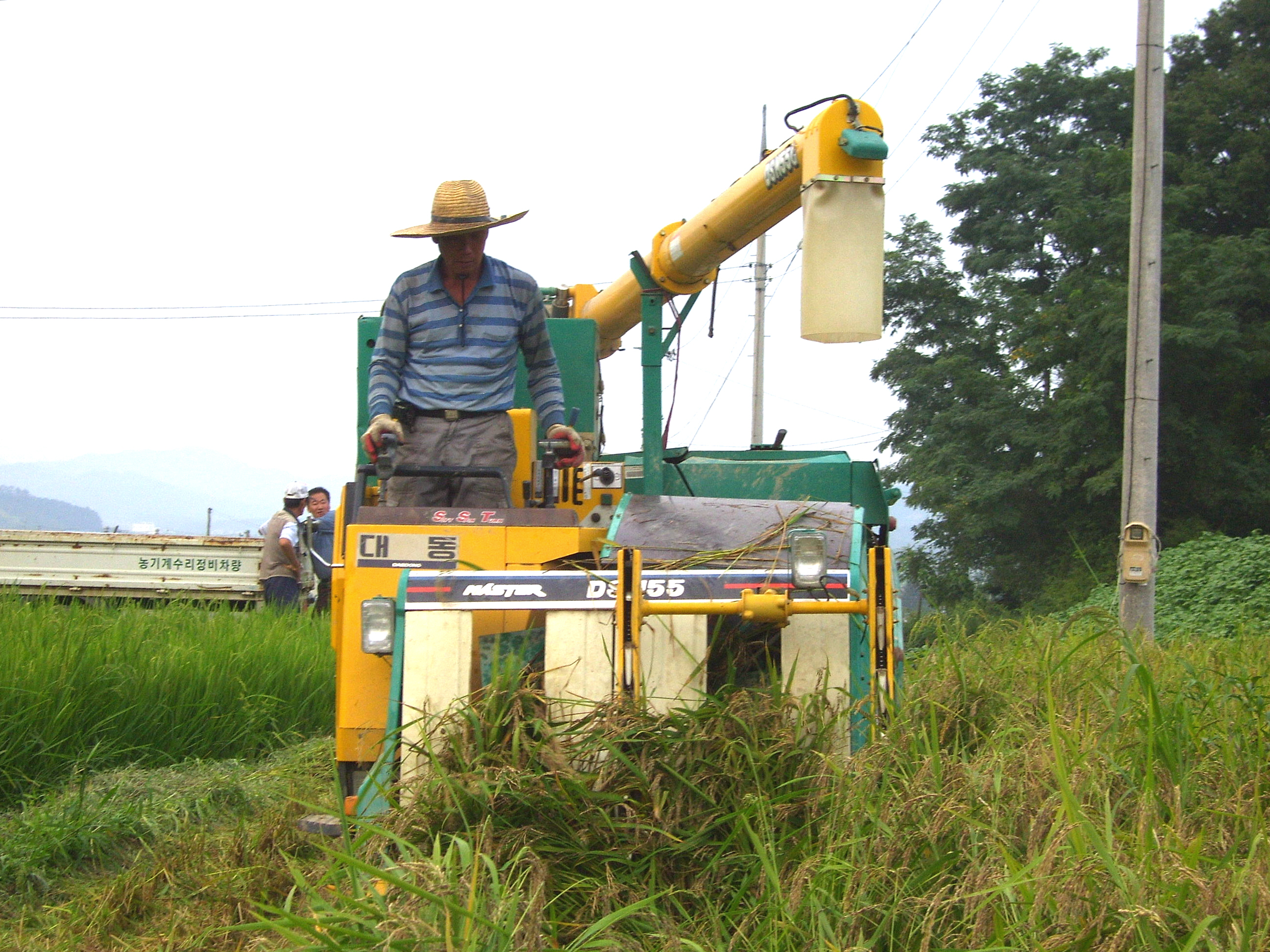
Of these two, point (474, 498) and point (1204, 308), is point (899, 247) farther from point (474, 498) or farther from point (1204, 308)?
point (474, 498)

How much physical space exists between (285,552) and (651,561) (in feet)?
28.0

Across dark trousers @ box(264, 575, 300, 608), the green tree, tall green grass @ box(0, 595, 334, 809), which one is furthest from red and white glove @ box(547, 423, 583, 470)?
the green tree

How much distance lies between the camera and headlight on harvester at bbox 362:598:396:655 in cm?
405

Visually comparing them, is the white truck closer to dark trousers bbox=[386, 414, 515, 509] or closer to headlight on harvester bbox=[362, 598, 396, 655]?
dark trousers bbox=[386, 414, 515, 509]

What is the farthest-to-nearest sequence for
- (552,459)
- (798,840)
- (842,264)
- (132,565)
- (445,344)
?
(132,565) < (842,264) < (445,344) < (552,459) < (798,840)

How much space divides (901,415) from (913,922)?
2346cm

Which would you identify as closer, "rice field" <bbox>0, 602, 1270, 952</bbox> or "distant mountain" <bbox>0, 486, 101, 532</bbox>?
"rice field" <bbox>0, 602, 1270, 952</bbox>

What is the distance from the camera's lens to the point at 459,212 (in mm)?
5379

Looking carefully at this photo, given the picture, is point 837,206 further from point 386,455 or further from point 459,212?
point 386,455

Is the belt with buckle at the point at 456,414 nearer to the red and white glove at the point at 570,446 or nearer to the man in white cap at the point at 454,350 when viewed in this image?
the man in white cap at the point at 454,350

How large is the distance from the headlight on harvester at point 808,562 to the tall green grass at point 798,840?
37 centimetres

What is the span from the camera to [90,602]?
1426cm

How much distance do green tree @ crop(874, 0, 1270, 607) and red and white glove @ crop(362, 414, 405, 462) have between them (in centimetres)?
1738

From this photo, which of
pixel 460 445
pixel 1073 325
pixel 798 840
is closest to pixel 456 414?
pixel 460 445
